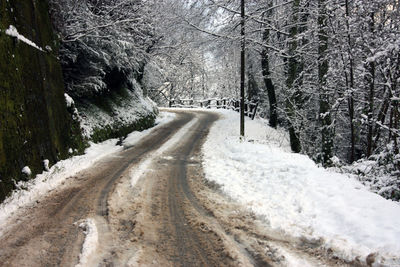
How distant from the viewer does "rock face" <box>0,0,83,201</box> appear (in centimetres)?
561

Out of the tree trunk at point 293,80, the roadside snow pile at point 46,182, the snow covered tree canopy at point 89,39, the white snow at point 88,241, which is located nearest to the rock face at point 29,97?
the roadside snow pile at point 46,182

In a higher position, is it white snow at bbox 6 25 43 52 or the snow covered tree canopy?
the snow covered tree canopy

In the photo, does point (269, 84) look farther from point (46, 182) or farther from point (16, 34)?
point (46, 182)

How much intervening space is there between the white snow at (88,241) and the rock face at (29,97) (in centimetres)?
200

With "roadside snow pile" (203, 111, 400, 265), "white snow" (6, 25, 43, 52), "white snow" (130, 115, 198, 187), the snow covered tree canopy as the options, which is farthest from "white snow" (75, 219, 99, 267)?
the snow covered tree canopy

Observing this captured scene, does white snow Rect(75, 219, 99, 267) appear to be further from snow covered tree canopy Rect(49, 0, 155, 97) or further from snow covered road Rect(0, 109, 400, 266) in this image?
snow covered tree canopy Rect(49, 0, 155, 97)

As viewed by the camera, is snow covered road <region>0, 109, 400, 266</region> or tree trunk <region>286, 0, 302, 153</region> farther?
tree trunk <region>286, 0, 302, 153</region>

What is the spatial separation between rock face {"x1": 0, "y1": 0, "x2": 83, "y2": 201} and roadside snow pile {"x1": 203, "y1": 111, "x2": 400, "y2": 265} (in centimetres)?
438

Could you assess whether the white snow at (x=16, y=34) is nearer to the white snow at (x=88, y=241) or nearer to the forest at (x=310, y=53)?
the forest at (x=310, y=53)

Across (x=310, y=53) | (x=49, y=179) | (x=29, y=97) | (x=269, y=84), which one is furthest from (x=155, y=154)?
(x=269, y=84)

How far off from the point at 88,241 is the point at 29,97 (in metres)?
4.45

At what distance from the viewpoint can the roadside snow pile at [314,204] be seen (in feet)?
12.0

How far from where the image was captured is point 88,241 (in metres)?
3.87

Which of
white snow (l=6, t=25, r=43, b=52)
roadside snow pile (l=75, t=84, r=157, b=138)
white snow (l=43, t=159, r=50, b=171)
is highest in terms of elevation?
white snow (l=6, t=25, r=43, b=52)
